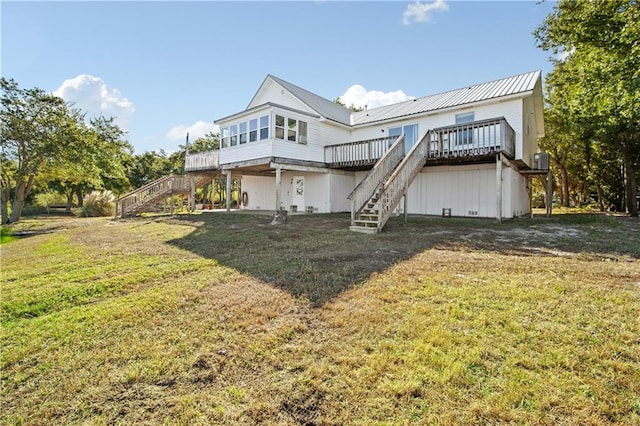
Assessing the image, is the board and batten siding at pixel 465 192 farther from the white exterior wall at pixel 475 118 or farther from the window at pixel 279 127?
the window at pixel 279 127

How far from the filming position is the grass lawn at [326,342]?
224 centimetres

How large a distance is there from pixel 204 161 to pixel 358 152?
995 cm

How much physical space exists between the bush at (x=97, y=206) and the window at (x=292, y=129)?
45.9 ft

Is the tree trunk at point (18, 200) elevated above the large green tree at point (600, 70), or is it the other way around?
the large green tree at point (600, 70)

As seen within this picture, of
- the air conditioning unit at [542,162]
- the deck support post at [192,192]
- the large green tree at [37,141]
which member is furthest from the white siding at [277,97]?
the air conditioning unit at [542,162]

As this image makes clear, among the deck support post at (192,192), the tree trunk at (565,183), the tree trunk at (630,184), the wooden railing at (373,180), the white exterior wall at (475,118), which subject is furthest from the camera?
the tree trunk at (565,183)

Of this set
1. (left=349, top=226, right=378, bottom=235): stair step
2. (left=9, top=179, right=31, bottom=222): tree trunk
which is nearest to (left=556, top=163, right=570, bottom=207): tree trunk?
(left=349, top=226, right=378, bottom=235): stair step

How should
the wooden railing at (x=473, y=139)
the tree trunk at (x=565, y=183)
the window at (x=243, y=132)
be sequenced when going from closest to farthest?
the wooden railing at (x=473, y=139) → the window at (x=243, y=132) → the tree trunk at (x=565, y=183)

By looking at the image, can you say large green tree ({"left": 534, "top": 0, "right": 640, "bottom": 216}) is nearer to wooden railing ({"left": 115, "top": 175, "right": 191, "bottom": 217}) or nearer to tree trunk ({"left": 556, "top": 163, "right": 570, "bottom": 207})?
tree trunk ({"left": 556, "top": 163, "right": 570, "bottom": 207})

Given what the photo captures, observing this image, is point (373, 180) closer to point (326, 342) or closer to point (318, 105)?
point (326, 342)

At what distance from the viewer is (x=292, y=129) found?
1566cm

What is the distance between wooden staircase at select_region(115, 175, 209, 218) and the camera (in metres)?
17.0

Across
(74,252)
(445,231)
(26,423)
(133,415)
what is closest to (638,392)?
(133,415)

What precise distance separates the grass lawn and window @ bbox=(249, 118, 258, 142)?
1066 centimetres
